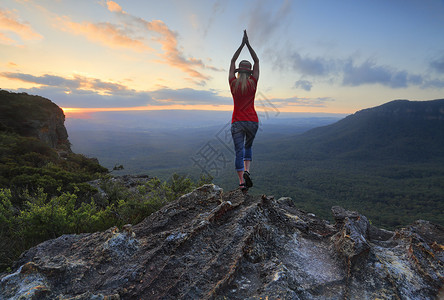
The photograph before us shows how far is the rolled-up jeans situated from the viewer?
5.80 m

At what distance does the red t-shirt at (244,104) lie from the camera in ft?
18.7

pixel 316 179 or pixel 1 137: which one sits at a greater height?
pixel 1 137

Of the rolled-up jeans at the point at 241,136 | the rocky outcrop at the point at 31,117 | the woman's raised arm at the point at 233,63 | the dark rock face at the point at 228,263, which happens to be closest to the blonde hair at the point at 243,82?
the woman's raised arm at the point at 233,63

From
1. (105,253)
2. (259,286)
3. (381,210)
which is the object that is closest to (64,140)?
(105,253)

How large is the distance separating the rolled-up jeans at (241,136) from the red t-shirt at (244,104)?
0.15m

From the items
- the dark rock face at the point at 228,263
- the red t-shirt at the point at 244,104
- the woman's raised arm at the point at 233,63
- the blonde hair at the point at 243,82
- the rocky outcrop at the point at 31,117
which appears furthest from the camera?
the rocky outcrop at the point at 31,117

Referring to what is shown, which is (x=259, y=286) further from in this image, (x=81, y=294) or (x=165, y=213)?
(x=165, y=213)

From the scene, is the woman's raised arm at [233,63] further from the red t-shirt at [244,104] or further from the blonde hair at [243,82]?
the blonde hair at [243,82]

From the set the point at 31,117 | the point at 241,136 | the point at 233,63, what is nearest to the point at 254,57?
the point at 233,63

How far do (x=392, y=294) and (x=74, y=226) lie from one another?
22.6 feet

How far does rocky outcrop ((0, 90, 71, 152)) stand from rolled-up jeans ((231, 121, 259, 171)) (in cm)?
2578

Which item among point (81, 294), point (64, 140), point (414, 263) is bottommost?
point (64, 140)

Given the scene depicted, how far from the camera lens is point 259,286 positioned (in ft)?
10.0

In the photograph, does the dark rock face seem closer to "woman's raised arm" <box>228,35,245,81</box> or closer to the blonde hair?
the blonde hair
